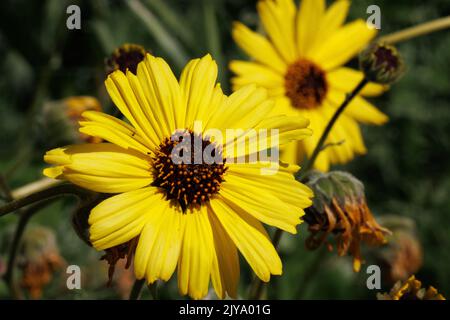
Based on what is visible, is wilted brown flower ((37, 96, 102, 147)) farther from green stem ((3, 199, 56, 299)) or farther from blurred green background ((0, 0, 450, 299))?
green stem ((3, 199, 56, 299))

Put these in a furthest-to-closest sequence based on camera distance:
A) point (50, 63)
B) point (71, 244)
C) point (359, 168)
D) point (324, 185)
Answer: point (359, 168) < point (50, 63) < point (71, 244) < point (324, 185)

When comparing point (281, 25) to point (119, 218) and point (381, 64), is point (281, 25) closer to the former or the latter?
point (381, 64)

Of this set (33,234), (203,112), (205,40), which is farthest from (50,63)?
(203,112)

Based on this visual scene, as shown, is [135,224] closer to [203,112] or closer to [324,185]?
[203,112]

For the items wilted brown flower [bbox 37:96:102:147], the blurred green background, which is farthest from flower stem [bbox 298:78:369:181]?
the blurred green background

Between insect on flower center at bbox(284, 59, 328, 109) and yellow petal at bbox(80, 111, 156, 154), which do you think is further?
insect on flower center at bbox(284, 59, 328, 109)

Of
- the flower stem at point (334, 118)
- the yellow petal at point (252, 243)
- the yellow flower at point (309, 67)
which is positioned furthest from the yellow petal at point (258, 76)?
the yellow petal at point (252, 243)
